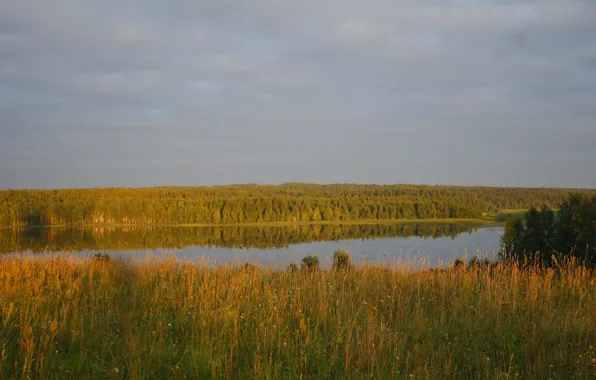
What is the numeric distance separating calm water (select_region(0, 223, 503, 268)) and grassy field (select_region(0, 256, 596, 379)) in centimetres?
320

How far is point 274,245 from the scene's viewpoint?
2120 inches

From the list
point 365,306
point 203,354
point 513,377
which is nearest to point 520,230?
point 365,306

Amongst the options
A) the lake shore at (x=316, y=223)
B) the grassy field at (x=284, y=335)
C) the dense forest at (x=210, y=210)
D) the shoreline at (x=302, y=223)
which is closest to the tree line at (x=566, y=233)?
the grassy field at (x=284, y=335)

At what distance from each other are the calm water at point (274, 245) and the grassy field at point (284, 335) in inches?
126

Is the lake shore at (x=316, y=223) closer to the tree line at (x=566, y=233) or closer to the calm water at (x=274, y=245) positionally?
the calm water at (x=274, y=245)

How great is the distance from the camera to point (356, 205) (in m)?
130

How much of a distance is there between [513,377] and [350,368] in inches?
66.6

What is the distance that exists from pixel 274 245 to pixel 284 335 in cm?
4883

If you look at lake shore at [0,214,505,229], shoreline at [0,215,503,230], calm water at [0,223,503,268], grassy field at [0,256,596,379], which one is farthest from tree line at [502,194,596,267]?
lake shore at [0,214,505,229]

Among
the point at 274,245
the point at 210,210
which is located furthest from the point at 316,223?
the point at 274,245

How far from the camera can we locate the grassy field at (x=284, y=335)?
444 centimetres

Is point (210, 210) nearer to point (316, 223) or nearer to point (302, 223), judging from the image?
point (302, 223)

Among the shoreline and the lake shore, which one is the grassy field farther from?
the lake shore

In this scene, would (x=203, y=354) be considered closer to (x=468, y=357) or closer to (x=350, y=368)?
(x=350, y=368)
